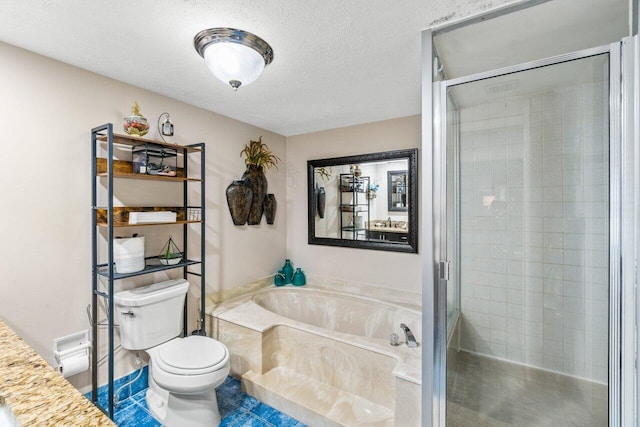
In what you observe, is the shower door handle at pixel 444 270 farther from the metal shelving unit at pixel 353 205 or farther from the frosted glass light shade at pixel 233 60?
the metal shelving unit at pixel 353 205

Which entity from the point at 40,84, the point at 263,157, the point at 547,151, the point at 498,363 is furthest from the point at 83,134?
the point at 498,363

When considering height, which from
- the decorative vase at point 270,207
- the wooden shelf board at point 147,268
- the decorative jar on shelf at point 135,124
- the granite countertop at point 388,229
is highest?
the decorative jar on shelf at point 135,124

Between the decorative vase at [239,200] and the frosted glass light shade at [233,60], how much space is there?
1.39m

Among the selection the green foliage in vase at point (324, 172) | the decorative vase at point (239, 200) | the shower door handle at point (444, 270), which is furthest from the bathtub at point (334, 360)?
the green foliage in vase at point (324, 172)

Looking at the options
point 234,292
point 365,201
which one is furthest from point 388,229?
point 234,292

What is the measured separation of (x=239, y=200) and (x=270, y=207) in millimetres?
473

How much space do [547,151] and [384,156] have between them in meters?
1.60

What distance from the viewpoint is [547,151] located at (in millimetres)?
1388

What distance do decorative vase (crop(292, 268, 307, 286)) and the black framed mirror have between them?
1.25ft

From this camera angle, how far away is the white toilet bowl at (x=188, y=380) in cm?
174

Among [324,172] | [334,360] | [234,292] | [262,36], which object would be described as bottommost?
[334,360]

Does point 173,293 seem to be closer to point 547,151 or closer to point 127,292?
point 127,292

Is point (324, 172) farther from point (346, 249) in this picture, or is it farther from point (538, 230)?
point (538, 230)

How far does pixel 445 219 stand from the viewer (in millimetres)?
1482
